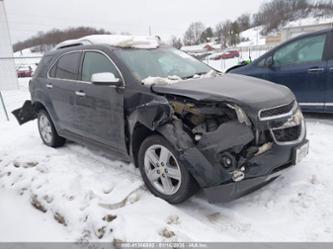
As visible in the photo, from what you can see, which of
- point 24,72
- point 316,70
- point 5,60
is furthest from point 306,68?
point 24,72

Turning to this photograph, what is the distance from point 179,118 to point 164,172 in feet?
1.88

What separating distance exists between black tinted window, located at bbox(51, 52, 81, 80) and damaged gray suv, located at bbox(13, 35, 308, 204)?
0.02m

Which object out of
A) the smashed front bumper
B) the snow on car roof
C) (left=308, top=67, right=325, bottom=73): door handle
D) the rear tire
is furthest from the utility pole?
the smashed front bumper

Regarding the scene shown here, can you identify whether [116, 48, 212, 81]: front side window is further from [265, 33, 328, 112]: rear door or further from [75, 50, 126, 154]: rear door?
[265, 33, 328, 112]: rear door

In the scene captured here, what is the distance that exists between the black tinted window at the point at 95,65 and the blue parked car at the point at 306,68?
329 cm

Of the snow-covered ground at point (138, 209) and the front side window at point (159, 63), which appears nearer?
the snow-covered ground at point (138, 209)

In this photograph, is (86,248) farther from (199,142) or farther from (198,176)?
(199,142)

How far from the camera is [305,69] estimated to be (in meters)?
5.05

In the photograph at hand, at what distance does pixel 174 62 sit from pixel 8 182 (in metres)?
2.73

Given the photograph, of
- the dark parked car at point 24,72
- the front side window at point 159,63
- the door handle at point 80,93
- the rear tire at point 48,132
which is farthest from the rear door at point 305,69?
the dark parked car at point 24,72

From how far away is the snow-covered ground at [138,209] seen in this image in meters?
2.54

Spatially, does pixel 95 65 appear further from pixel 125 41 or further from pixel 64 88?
pixel 64 88

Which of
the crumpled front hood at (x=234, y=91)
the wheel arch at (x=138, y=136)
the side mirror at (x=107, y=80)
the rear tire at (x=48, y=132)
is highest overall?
the side mirror at (x=107, y=80)

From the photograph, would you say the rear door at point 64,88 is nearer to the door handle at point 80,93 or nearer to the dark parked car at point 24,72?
the door handle at point 80,93
